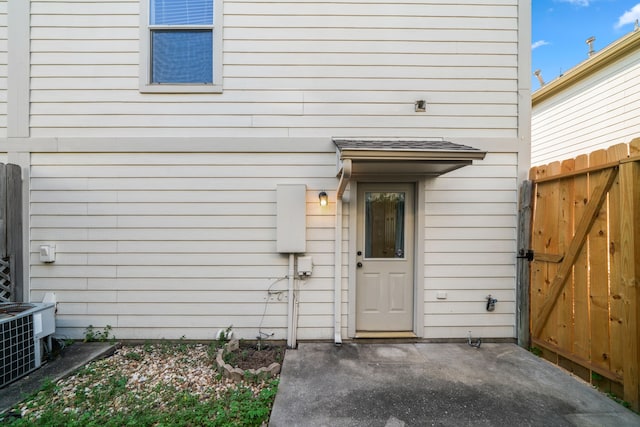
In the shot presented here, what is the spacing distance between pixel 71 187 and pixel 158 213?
110cm

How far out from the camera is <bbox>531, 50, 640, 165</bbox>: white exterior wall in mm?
4961

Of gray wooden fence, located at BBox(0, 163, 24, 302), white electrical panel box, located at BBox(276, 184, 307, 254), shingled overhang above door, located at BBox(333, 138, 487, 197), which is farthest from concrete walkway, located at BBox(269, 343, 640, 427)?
gray wooden fence, located at BBox(0, 163, 24, 302)

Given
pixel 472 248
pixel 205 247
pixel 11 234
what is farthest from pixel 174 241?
pixel 472 248

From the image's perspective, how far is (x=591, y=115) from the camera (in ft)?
18.5

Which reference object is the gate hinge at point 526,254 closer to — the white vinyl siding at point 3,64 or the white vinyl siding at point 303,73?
the white vinyl siding at point 303,73

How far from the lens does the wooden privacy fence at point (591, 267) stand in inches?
91.7

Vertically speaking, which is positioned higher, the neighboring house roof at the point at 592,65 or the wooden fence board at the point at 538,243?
the neighboring house roof at the point at 592,65

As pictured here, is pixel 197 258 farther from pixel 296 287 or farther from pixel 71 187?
pixel 71 187

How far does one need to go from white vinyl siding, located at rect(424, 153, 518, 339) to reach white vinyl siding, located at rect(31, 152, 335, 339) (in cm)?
132

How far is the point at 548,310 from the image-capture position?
3064mm

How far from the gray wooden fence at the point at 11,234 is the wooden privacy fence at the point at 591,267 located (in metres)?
6.14

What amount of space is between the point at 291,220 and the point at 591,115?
670 cm

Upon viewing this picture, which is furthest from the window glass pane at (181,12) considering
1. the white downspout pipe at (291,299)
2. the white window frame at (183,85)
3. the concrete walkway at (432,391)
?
the concrete walkway at (432,391)

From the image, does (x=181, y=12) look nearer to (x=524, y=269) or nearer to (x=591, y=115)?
(x=524, y=269)
